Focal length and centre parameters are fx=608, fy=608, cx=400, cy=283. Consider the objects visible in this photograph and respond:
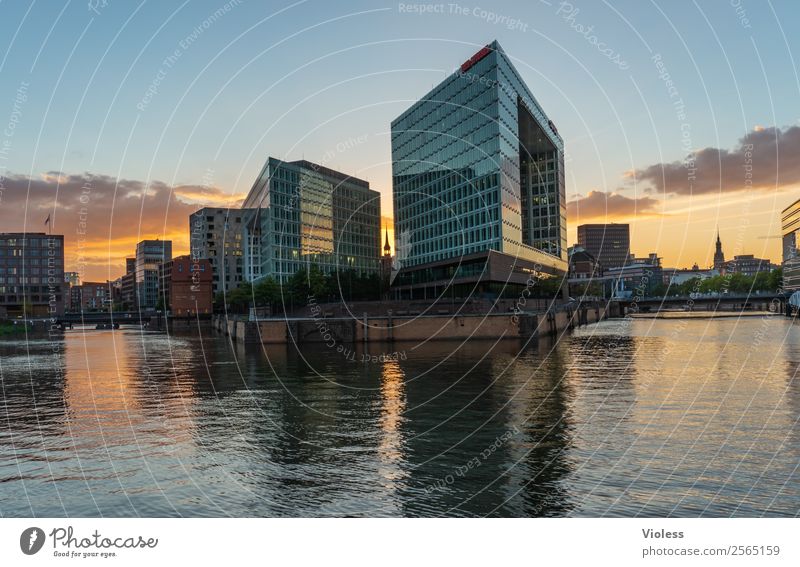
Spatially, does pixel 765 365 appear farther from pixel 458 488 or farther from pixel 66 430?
pixel 66 430

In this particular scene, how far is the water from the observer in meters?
19.5

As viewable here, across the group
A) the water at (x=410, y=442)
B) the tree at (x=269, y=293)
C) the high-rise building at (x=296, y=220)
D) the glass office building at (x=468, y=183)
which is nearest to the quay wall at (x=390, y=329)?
the water at (x=410, y=442)

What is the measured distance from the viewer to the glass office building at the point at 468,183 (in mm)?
133375

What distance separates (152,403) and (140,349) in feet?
180

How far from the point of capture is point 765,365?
175 feet

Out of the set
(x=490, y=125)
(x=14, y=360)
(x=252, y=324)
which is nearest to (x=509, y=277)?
(x=490, y=125)

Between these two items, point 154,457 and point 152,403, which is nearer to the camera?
point 154,457

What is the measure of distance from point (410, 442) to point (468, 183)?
12014cm

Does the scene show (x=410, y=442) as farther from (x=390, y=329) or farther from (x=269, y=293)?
(x=269, y=293)

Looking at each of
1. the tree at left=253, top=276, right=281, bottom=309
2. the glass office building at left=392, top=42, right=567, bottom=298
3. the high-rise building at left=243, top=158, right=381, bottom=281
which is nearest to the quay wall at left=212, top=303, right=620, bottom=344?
the glass office building at left=392, top=42, right=567, bottom=298

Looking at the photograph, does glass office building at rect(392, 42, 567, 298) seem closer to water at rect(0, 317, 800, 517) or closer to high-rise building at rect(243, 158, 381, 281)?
high-rise building at rect(243, 158, 381, 281)

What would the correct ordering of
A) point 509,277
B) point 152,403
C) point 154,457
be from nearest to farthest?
point 154,457 → point 152,403 → point 509,277

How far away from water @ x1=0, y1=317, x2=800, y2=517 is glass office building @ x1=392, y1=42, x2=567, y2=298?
83132mm

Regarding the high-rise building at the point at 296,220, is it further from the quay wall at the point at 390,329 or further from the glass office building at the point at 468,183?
the quay wall at the point at 390,329
